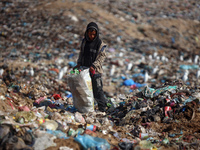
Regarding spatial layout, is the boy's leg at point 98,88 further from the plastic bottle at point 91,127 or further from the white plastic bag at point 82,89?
the plastic bottle at point 91,127

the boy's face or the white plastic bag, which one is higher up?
the boy's face

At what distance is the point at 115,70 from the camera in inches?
284

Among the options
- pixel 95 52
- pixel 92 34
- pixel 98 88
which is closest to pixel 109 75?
pixel 98 88

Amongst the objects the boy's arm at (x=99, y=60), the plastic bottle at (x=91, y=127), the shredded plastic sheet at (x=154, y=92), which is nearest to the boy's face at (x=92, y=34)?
the boy's arm at (x=99, y=60)

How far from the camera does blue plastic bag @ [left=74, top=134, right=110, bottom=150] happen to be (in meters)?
2.12

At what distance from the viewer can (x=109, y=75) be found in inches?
271

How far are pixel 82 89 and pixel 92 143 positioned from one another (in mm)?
937

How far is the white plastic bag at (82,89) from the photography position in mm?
2879

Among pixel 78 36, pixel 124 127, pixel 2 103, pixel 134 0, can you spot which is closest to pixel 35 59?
pixel 78 36

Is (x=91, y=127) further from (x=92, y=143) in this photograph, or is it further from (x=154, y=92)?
(x=154, y=92)

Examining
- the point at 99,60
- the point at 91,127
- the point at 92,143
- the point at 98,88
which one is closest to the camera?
the point at 92,143

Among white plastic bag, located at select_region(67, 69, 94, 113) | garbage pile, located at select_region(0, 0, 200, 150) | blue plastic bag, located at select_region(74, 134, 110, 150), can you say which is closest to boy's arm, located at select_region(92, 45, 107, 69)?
white plastic bag, located at select_region(67, 69, 94, 113)

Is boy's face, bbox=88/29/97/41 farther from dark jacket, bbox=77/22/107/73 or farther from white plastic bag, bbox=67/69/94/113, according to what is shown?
white plastic bag, bbox=67/69/94/113

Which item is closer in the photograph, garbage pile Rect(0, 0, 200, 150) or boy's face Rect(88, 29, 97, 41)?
garbage pile Rect(0, 0, 200, 150)
